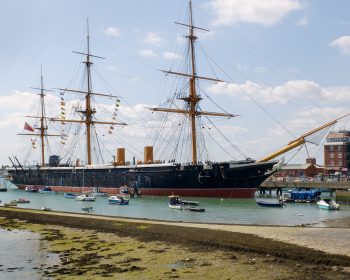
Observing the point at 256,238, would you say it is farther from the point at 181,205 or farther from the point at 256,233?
the point at 181,205

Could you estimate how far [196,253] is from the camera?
16500 mm

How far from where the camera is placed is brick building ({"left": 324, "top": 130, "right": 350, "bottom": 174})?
129500mm

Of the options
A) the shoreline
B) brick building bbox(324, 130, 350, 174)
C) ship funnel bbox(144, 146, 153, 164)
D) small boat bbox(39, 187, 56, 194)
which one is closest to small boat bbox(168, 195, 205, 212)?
the shoreline

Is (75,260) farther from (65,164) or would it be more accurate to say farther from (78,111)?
(65,164)

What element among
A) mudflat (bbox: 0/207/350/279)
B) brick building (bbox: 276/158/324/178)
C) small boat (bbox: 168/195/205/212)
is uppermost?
brick building (bbox: 276/158/324/178)

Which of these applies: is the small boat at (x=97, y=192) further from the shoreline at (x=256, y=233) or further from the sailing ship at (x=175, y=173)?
the shoreline at (x=256, y=233)

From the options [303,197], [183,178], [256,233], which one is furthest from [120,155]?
[256,233]

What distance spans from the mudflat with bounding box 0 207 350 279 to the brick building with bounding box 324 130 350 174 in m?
115

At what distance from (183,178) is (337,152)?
81.6m

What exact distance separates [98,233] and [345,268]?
13.2 m

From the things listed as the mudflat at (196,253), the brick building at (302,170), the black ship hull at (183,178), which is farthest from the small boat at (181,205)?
the brick building at (302,170)

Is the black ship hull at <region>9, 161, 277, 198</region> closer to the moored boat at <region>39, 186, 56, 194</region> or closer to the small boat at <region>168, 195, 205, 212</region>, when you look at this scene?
the moored boat at <region>39, 186, 56, 194</region>

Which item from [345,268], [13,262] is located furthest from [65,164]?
[345,268]

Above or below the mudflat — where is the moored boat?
below
